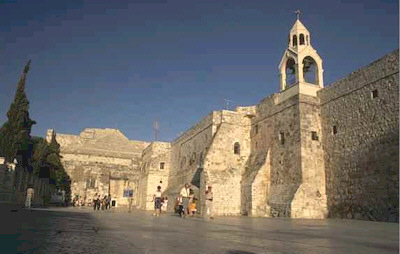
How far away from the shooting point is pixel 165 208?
30.4 metres

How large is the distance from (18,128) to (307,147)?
68.9 ft

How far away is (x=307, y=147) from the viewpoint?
18.2 m

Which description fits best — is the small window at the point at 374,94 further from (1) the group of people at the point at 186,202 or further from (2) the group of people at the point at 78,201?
(2) the group of people at the point at 78,201

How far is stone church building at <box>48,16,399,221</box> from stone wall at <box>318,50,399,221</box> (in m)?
0.05

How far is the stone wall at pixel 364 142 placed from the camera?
14.4 m

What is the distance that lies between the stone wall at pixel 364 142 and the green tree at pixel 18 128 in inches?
848

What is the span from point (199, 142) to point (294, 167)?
1092 cm

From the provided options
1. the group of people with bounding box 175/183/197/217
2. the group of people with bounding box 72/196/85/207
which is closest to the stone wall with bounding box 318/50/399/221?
the group of people with bounding box 175/183/197/217

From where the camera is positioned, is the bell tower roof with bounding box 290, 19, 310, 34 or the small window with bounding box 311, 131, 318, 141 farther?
the bell tower roof with bounding box 290, 19, 310, 34

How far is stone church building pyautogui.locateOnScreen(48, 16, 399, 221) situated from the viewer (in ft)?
49.2

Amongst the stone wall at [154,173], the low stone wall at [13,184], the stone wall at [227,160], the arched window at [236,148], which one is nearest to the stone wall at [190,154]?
the stone wall at [227,160]

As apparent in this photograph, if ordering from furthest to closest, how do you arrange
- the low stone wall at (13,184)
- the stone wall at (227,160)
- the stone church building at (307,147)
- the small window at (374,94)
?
the stone wall at (227,160) < the low stone wall at (13,184) < the small window at (374,94) < the stone church building at (307,147)

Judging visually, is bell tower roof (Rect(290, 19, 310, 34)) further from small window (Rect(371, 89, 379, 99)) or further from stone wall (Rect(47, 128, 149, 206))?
stone wall (Rect(47, 128, 149, 206))

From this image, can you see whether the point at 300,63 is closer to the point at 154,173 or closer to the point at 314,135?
the point at 314,135
